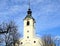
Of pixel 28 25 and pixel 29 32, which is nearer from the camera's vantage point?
pixel 29 32

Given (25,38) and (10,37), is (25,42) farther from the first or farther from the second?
(10,37)

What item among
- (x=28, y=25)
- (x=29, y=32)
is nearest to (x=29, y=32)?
(x=29, y=32)

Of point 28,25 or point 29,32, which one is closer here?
point 29,32

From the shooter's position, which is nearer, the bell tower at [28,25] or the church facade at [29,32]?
the church facade at [29,32]

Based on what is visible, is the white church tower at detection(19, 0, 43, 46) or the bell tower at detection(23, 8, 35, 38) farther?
the bell tower at detection(23, 8, 35, 38)

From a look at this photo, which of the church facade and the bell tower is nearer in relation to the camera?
the church facade

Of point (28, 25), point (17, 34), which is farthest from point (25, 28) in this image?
point (17, 34)

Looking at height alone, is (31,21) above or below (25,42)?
above

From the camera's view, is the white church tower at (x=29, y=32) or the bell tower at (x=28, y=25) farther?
the bell tower at (x=28, y=25)

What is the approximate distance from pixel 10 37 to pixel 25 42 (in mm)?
44220

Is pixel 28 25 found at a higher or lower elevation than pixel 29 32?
higher

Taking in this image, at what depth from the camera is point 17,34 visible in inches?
1909

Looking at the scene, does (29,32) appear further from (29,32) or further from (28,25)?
(28,25)

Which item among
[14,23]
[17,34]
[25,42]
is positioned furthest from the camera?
[25,42]
